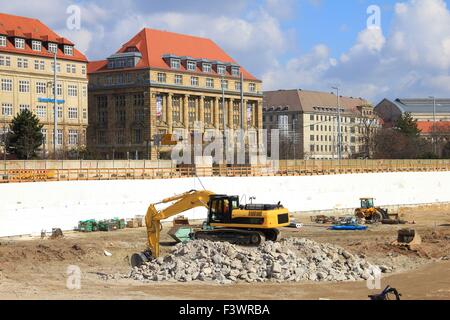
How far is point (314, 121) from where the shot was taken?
15375 cm

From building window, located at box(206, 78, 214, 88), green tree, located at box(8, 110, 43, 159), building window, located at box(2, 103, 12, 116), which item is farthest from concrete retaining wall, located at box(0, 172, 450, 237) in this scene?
building window, located at box(206, 78, 214, 88)

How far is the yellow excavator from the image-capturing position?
32406 mm

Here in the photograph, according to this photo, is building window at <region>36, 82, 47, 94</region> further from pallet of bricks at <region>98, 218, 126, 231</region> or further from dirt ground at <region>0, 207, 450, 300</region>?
dirt ground at <region>0, 207, 450, 300</region>

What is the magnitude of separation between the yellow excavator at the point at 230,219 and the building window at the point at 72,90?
6199 centimetres

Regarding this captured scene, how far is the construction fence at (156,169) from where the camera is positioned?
48.7 metres

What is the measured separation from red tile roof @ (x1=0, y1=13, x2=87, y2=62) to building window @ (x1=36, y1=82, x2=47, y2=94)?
340 centimetres

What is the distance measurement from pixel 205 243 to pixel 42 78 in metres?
63.3

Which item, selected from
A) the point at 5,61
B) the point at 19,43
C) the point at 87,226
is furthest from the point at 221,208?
the point at 19,43

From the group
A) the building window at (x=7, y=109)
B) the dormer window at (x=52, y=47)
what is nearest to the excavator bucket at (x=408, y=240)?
the building window at (x=7, y=109)

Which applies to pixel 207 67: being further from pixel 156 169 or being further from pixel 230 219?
pixel 230 219

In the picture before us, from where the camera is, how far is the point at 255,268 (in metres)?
29.2

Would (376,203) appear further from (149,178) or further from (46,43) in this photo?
(46,43)

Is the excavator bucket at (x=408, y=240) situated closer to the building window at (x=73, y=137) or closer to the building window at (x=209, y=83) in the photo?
the building window at (x=73, y=137)
